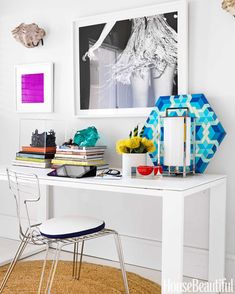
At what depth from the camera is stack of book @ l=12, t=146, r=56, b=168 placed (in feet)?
9.08

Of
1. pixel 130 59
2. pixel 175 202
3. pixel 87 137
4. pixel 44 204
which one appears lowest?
pixel 44 204

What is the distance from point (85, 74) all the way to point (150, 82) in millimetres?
543

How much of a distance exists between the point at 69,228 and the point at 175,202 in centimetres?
59

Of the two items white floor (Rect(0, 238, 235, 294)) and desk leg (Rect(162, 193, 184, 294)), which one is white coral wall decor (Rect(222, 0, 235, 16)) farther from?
white floor (Rect(0, 238, 235, 294))

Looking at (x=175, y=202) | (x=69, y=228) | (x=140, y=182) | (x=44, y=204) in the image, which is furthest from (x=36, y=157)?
(x=175, y=202)

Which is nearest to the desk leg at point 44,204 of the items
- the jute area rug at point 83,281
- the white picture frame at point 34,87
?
the jute area rug at point 83,281

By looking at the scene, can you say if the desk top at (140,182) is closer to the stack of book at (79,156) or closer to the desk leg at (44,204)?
the stack of book at (79,156)

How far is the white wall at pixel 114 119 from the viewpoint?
244cm

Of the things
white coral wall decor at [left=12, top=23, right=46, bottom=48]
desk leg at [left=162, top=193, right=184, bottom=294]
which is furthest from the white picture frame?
desk leg at [left=162, top=193, right=184, bottom=294]

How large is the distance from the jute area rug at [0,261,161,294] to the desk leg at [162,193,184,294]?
53 cm

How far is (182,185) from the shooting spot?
1.95m

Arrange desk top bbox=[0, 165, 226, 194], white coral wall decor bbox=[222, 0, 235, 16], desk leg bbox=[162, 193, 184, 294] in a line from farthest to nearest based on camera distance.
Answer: white coral wall decor bbox=[222, 0, 235, 16] < desk top bbox=[0, 165, 226, 194] < desk leg bbox=[162, 193, 184, 294]

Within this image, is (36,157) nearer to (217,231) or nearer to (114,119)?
(114,119)

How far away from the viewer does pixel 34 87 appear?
3.22m
